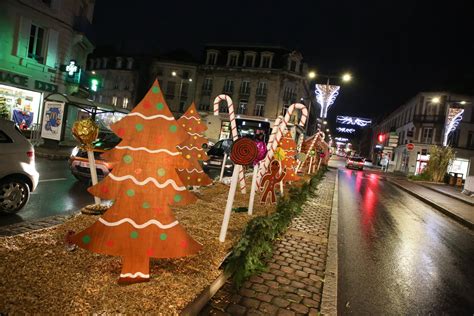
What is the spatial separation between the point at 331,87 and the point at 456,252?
15275 millimetres

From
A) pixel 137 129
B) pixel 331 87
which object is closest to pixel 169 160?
pixel 137 129

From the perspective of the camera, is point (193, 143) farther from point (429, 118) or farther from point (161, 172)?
point (429, 118)

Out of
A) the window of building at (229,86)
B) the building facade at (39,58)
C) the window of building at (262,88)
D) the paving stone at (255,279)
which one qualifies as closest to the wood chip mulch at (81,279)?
the paving stone at (255,279)

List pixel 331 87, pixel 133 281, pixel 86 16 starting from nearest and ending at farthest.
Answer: pixel 133 281 < pixel 331 87 < pixel 86 16

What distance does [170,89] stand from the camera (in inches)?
1884

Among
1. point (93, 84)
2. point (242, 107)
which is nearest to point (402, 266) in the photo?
point (93, 84)

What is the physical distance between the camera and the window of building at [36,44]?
20011 millimetres

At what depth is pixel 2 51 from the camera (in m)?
18.1

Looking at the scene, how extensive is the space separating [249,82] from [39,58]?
2920 centimetres

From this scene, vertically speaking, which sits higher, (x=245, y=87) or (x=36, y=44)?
(x=245, y=87)

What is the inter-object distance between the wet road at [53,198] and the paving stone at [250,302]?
446cm

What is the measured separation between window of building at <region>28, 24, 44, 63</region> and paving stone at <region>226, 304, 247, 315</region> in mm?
22109

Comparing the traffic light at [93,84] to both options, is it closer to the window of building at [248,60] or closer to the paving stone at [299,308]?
the window of building at [248,60]

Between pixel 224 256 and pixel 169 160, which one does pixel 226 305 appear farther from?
pixel 169 160
